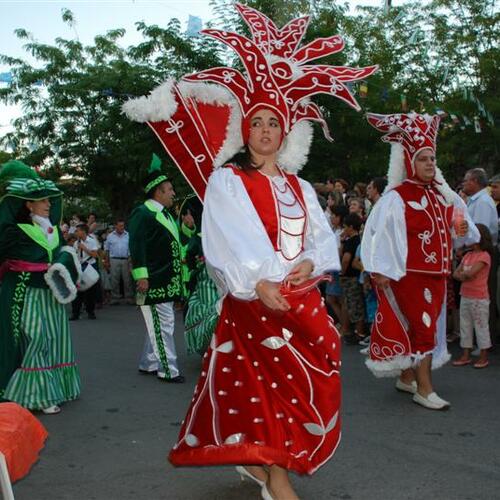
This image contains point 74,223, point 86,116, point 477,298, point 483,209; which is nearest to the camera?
point 477,298

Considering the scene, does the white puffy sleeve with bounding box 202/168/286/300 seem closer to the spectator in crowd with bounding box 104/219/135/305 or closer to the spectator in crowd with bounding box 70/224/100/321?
the spectator in crowd with bounding box 70/224/100/321

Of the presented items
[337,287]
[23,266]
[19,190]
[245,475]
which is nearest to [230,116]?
[245,475]

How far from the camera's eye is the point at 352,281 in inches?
363

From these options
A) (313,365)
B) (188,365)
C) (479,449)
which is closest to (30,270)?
(188,365)

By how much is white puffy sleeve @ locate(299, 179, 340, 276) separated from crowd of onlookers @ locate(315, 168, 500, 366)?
13.0 ft

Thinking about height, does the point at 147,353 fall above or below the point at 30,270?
below

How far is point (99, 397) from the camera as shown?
21.5ft

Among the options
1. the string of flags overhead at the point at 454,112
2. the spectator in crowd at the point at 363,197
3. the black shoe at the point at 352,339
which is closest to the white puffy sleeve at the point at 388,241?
the black shoe at the point at 352,339

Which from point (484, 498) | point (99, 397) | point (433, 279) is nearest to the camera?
point (484, 498)

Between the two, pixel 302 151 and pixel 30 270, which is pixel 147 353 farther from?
pixel 302 151

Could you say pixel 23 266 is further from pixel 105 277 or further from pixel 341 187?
pixel 105 277

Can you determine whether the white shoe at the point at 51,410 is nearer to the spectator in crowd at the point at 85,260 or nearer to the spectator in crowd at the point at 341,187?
the spectator in crowd at the point at 341,187

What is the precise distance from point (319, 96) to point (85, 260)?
584cm

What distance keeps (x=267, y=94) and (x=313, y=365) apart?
1.44 metres
